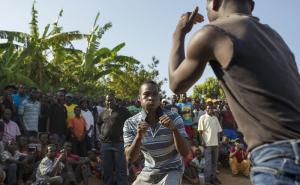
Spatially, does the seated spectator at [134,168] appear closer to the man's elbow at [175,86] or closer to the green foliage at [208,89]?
the man's elbow at [175,86]

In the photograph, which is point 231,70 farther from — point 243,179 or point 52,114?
point 243,179

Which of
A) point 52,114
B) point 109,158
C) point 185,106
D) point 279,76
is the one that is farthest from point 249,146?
point 185,106

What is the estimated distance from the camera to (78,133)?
1147 cm

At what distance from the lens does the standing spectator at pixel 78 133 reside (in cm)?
1145

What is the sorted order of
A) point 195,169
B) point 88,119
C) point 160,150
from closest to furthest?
point 160,150 → point 88,119 → point 195,169

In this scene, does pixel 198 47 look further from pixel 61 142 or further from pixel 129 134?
pixel 61 142

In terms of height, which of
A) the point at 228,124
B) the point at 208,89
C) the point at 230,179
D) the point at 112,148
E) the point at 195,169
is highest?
the point at 208,89

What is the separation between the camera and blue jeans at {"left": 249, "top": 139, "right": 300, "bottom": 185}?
1924 millimetres

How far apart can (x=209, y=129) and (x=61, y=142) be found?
3.88 meters

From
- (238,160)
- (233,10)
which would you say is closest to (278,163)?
(233,10)

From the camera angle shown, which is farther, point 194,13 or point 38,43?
point 38,43

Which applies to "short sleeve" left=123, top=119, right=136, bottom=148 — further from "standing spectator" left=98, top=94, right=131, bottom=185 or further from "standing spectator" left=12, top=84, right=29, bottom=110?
"standing spectator" left=12, top=84, right=29, bottom=110

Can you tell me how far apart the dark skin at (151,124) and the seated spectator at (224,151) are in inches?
393

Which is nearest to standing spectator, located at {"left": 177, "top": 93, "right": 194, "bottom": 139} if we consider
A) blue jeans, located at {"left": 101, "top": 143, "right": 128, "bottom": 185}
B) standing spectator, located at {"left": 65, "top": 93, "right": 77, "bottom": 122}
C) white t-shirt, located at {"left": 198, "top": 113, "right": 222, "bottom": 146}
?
white t-shirt, located at {"left": 198, "top": 113, "right": 222, "bottom": 146}
